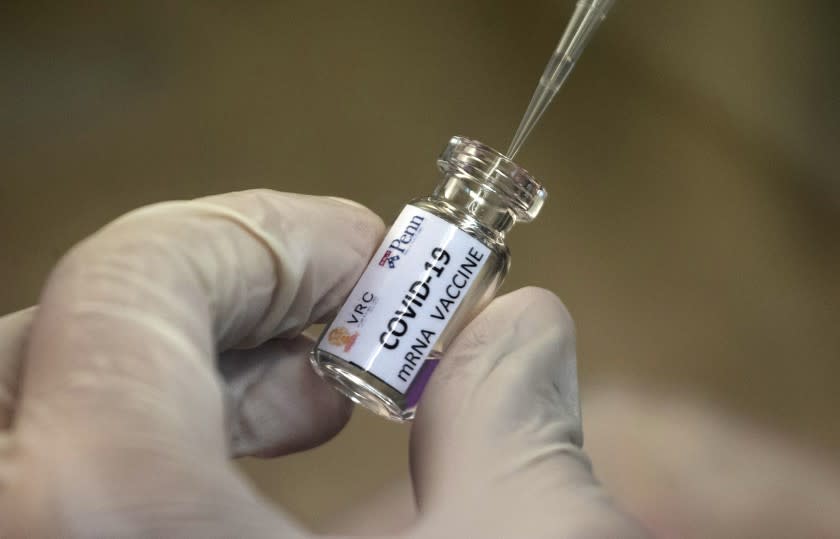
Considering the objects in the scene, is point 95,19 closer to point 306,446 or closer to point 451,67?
point 451,67

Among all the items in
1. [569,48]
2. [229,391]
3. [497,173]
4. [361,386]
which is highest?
[569,48]

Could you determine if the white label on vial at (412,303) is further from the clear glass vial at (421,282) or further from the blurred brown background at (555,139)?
the blurred brown background at (555,139)

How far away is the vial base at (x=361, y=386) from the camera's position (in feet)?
2.43

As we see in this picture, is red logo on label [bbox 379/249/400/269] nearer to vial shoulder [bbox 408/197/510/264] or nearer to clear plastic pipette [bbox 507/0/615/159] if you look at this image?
vial shoulder [bbox 408/197/510/264]

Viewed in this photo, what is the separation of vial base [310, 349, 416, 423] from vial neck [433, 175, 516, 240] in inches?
7.4

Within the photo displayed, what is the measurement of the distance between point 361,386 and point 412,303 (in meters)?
0.09

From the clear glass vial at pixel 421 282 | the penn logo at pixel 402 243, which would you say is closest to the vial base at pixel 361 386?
the clear glass vial at pixel 421 282

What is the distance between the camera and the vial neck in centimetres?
79

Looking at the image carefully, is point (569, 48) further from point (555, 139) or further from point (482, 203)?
point (555, 139)

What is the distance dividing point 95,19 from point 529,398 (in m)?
1.36

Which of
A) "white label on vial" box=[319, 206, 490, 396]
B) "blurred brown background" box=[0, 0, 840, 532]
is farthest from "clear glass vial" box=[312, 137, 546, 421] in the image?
"blurred brown background" box=[0, 0, 840, 532]

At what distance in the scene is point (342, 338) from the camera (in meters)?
0.75

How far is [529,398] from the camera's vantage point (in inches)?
30.7

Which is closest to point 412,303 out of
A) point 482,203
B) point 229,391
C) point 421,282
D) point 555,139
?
point 421,282
